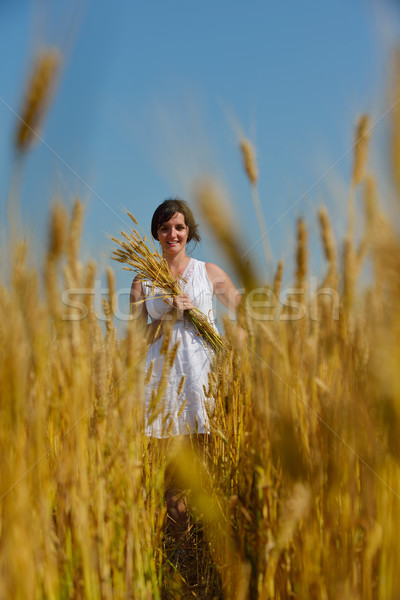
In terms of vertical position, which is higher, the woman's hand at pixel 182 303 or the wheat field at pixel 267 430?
the woman's hand at pixel 182 303

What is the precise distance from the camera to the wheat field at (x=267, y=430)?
33.4 inches

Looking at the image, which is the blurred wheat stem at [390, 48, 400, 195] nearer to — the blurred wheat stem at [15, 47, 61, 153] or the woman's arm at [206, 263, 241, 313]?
the blurred wheat stem at [15, 47, 61, 153]

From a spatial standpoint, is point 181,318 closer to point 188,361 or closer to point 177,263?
point 188,361

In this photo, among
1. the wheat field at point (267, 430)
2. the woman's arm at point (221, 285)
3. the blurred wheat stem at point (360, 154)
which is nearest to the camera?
the wheat field at point (267, 430)

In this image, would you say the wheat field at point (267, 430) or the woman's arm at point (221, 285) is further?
the woman's arm at point (221, 285)

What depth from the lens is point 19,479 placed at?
883 mm

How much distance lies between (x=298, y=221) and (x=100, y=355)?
1.75 feet

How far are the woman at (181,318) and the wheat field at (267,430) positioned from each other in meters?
1.02

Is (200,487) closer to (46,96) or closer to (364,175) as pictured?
→ (364,175)

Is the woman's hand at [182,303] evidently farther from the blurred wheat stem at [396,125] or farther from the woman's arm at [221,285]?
the blurred wheat stem at [396,125]

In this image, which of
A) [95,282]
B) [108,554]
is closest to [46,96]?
[95,282]

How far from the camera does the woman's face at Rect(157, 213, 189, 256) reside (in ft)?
8.30

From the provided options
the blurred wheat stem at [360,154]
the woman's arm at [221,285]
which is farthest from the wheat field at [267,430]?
the woman's arm at [221,285]

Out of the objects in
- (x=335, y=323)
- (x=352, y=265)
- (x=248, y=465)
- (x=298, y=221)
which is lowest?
(x=248, y=465)
